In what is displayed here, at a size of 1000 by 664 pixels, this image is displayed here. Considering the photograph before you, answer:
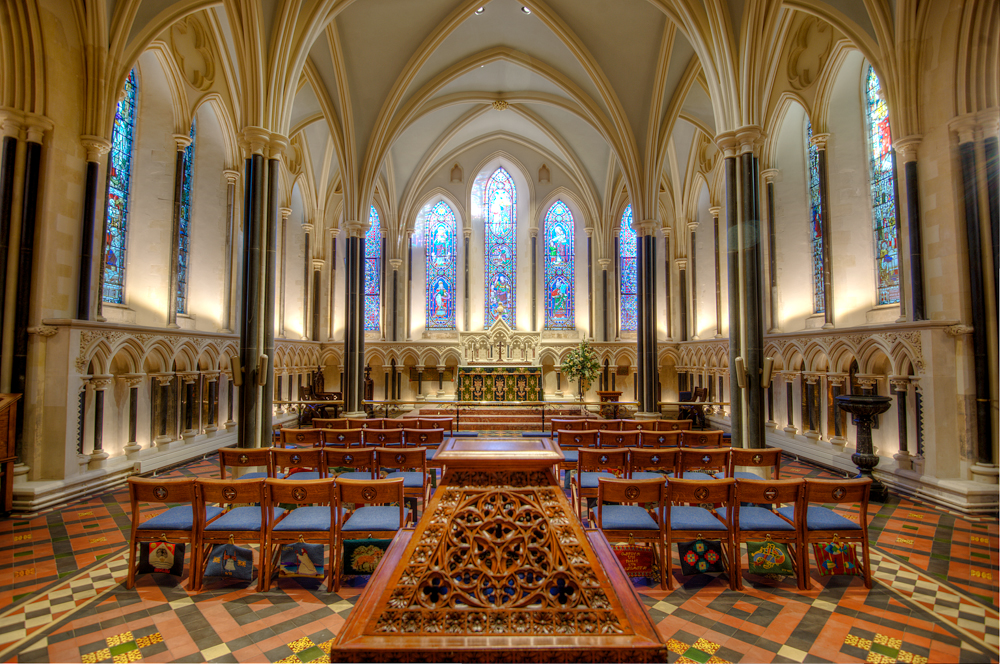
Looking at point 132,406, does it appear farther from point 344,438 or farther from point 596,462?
point 596,462

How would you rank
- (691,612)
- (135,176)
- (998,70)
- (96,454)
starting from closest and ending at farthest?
(691,612)
(998,70)
(96,454)
(135,176)

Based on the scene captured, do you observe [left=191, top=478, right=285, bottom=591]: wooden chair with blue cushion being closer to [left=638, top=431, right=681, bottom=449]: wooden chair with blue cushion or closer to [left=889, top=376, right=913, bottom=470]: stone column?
[left=638, top=431, right=681, bottom=449]: wooden chair with blue cushion

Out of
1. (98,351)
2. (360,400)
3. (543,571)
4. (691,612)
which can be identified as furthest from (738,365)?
(98,351)

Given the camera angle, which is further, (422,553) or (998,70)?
(998,70)

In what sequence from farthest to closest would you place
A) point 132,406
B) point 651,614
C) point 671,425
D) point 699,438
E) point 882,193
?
1. point 882,193
2. point 132,406
3. point 671,425
4. point 699,438
5. point 651,614

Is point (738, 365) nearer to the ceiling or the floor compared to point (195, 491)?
nearer to the ceiling

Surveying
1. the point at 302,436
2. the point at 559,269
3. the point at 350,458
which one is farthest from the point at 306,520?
the point at 559,269

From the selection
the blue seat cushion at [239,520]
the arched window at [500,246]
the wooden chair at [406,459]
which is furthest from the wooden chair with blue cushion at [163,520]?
the arched window at [500,246]

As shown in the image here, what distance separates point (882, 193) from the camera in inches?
362

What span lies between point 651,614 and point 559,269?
56.3 ft

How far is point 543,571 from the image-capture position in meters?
1.69

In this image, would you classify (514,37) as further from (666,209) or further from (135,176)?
(135,176)

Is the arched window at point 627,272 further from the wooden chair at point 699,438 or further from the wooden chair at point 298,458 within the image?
the wooden chair at point 298,458

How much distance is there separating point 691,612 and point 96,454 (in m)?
8.54
